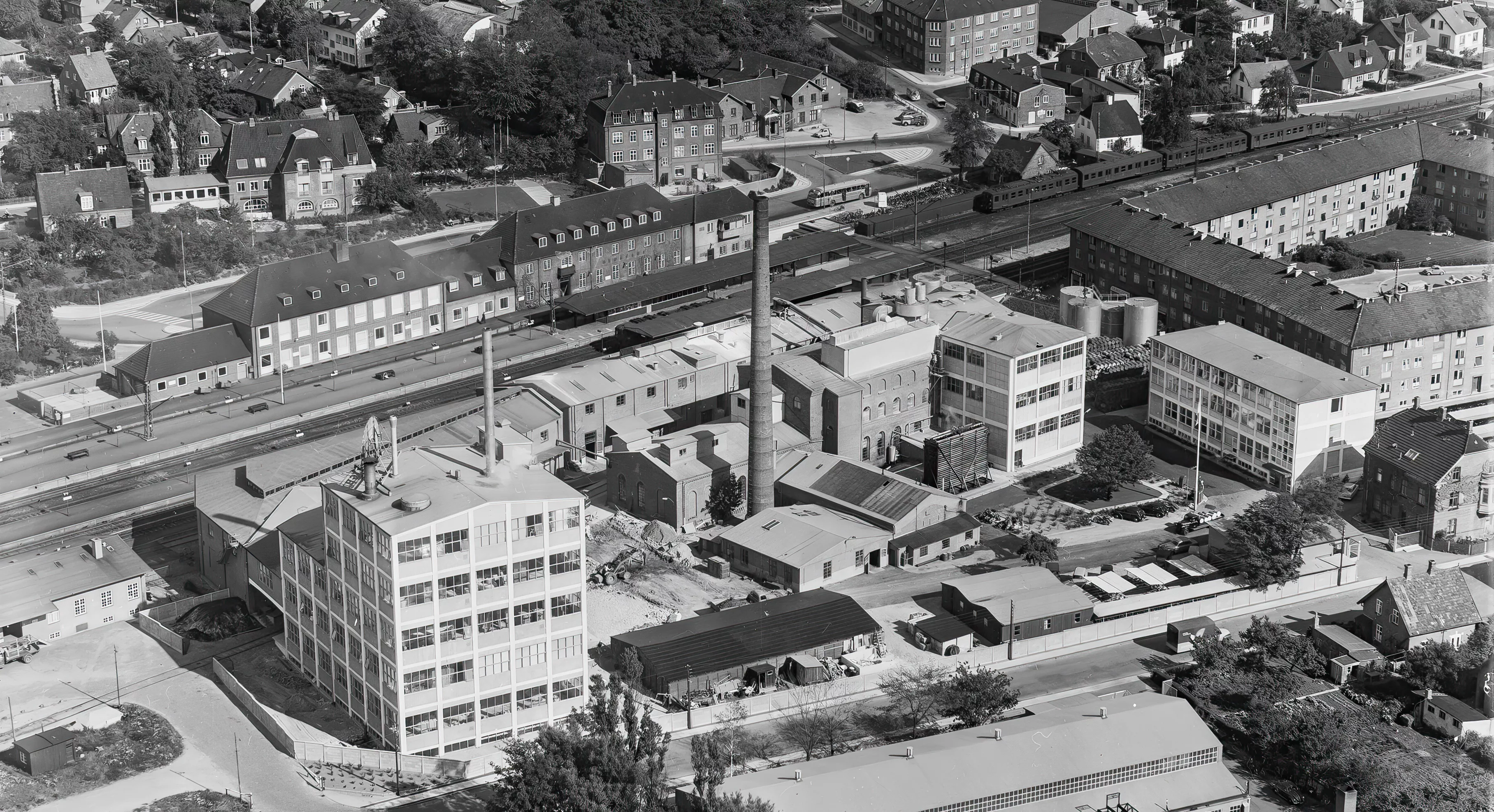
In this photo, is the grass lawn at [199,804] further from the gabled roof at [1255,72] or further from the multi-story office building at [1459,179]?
the gabled roof at [1255,72]

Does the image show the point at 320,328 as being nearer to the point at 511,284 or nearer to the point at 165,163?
the point at 511,284

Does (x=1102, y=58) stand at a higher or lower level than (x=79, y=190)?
higher

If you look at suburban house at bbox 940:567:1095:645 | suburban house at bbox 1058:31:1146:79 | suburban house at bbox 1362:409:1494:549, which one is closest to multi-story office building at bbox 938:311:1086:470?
suburban house at bbox 940:567:1095:645

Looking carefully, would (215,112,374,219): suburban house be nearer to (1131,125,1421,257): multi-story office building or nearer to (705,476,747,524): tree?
(705,476,747,524): tree

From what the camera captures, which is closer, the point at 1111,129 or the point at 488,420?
the point at 488,420

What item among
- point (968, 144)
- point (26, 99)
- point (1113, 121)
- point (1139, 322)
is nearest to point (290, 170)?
point (26, 99)

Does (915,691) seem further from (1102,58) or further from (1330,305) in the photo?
(1102,58)

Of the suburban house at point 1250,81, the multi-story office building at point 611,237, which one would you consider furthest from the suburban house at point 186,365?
the suburban house at point 1250,81
